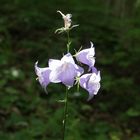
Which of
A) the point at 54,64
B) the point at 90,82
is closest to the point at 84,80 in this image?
the point at 90,82

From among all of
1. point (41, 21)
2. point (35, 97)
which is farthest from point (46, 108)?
point (41, 21)

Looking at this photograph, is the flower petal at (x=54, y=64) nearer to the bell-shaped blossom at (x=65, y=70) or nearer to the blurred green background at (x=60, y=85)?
the bell-shaped blossom at (x=65, y=70)

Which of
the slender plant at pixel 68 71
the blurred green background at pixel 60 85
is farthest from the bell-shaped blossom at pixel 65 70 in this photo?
the blurred green background at pixel 60 85

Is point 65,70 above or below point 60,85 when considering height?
above

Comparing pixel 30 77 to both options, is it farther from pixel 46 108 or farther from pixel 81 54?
pixel 81 54

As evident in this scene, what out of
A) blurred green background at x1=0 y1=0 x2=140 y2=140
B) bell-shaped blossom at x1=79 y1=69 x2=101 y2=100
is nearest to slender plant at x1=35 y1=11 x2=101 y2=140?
bell-shaped blossom at x1=79 y1=69 x2=101 y2=100

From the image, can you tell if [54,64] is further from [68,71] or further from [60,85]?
[60,85]

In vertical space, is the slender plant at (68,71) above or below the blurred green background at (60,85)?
above
